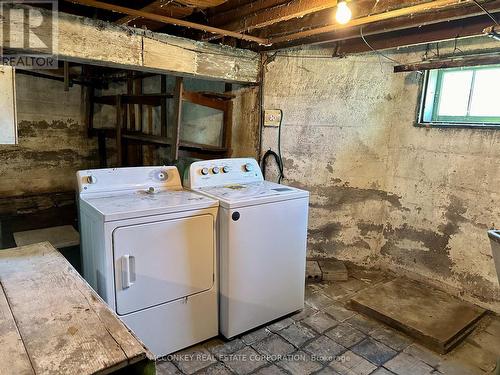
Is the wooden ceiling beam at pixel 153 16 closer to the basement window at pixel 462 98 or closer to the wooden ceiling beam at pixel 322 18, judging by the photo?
the wooden ceiling beam at pixel 322 18

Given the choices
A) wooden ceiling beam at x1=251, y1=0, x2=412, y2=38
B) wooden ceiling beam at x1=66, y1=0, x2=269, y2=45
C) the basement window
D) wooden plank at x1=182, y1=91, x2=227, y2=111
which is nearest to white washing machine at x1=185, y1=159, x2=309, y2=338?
wooden plank at x1=182, y1=91, x2=227, y2=111

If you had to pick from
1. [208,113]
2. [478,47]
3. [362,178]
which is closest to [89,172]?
[208,113]

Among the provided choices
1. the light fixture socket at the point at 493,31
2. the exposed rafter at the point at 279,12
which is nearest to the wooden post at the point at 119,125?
the exposed rafter at the point at 279,12

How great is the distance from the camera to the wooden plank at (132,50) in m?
2.11

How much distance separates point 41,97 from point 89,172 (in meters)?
2.57

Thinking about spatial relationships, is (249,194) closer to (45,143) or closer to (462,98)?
(462,98)

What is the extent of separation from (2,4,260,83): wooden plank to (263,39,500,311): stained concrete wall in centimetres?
49

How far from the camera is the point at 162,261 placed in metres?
2.09

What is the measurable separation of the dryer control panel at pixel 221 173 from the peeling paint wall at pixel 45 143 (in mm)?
→ 2631

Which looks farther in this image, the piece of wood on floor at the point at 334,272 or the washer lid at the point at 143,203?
the piece of wood on floor at the point at 334,272

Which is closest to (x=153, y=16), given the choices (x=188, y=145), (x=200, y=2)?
(x=200, y=2)

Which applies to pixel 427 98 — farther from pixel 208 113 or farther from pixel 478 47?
pixel 208 113

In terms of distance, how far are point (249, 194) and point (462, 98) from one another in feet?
6.46

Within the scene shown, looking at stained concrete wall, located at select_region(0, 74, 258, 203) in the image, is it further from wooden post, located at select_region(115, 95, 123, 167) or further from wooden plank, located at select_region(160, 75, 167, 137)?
wooden post, located at select_region(115, 95, 123, 167)
